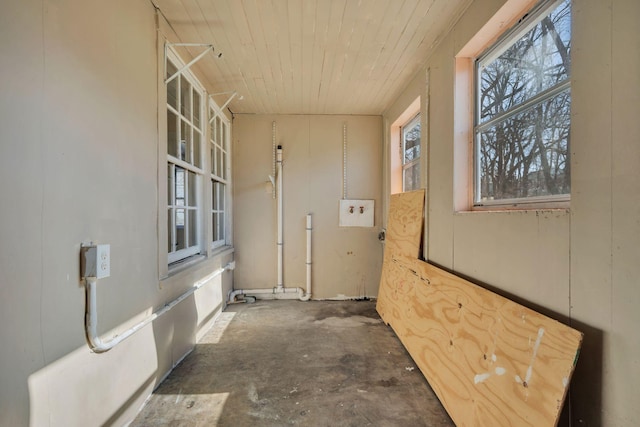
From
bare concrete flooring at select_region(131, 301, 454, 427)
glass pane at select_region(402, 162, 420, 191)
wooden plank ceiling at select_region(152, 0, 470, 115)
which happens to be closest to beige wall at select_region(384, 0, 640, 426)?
bare concrete flooring at select_region(131, 301, 454, 427)

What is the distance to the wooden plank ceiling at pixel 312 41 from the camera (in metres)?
1.86

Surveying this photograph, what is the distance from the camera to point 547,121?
1.33 meters

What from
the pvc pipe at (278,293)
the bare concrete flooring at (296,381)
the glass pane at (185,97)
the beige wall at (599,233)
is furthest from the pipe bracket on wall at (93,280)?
the pvc pipe at (278,293)

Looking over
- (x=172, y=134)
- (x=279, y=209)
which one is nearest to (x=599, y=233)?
(x=172, y=134)

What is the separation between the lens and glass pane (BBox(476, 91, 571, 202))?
1.25 m

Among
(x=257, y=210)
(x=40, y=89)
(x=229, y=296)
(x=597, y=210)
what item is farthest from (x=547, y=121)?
(x=229, y=296)

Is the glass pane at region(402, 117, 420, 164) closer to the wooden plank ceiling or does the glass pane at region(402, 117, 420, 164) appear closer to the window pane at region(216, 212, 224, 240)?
the wooden plank ceiling

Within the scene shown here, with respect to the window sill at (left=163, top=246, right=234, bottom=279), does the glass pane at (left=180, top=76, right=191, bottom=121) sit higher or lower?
higher

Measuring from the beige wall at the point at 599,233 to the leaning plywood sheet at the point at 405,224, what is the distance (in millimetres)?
1212

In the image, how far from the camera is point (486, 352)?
1447 mm

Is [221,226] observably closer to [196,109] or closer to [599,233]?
[196,109]

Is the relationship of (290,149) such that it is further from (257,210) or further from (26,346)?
(26,346)

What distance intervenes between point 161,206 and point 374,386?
204 centimetres

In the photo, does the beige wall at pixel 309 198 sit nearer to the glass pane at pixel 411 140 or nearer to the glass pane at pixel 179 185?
the glass pane at pixel 411 140
